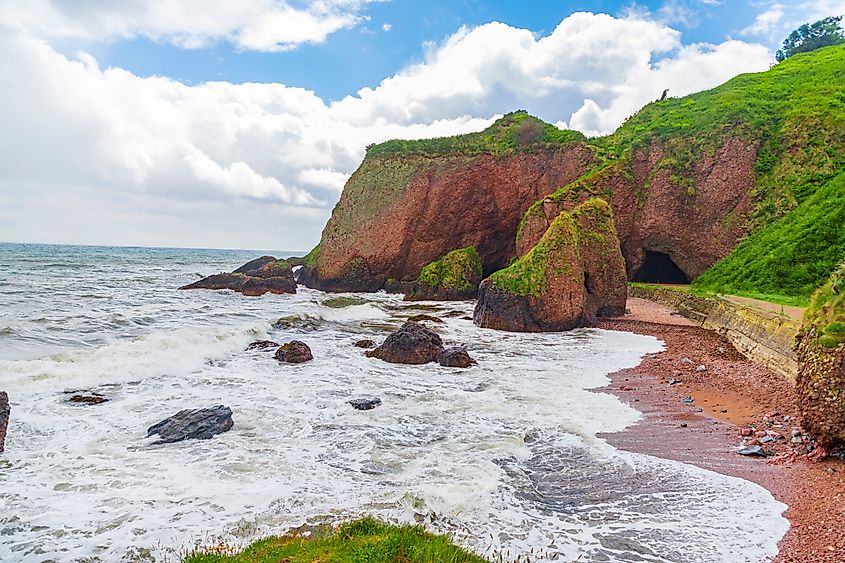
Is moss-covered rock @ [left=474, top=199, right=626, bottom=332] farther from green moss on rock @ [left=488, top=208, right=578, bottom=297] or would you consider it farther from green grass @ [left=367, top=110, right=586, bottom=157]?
green grass @ [left=367, top=110, right=586, bottom=157]

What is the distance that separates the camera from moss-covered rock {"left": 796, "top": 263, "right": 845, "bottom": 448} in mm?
7867

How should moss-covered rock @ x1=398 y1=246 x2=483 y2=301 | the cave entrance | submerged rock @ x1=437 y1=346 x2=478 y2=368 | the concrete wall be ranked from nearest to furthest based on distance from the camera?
the concrete wall, submerged rock @ x1=437 y1=346 x2=478 y2=368, moss-covered rock @ x1=398 y1=246 x2=483 y2=301, the cave entrance

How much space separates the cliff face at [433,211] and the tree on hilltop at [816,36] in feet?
109

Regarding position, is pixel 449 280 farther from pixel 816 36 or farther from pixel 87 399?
pixel 816 36

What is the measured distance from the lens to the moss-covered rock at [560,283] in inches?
861

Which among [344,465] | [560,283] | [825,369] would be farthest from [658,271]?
[344,465]

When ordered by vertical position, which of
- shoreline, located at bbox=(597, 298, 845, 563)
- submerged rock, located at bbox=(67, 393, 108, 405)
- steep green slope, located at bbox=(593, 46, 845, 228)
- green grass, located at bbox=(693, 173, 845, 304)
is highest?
steep green slope, located at bbox=(593, 46, 845, 228)

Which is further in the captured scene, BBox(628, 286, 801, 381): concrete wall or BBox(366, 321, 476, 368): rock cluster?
BBox(366, 321, 476, 368): rock cluster

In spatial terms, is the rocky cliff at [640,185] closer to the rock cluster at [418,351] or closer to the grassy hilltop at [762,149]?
the grassy hilltop at [762,149]

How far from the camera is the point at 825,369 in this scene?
26.6ft

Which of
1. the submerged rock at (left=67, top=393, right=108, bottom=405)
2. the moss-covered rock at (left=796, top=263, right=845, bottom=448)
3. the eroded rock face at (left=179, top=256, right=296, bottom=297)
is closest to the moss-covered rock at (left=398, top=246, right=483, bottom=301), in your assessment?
the eroded rock face at (left=179, top=256, right=296, bottom=297)

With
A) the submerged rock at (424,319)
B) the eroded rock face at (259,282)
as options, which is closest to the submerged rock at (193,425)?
the submerged rock at (424,319)

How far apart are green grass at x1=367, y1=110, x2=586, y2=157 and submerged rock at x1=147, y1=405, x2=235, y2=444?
3452 centimetres

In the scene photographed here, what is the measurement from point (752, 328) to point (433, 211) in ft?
88.6
